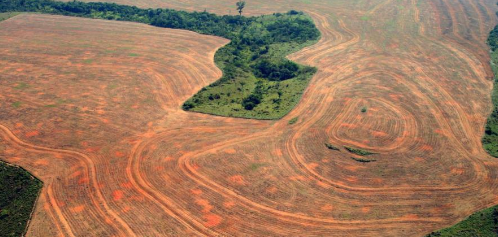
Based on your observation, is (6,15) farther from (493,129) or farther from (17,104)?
(493,129)

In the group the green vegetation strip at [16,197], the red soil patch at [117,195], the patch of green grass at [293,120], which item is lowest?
the green vegetation strip at [16,197]

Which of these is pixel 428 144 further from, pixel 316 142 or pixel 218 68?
pixel 218 68

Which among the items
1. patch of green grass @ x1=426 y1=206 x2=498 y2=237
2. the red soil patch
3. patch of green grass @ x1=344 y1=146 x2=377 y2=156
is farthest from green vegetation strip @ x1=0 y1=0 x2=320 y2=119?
patch of green grass @ x1=426 y1=206 x2=498 y2=237

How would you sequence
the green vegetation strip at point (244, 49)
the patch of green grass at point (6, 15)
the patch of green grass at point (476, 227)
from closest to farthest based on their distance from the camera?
the patch of green grass at point (476, 227) < the green vegetation strip at point (244, 49) < the patch of green grass at point (6, 15)

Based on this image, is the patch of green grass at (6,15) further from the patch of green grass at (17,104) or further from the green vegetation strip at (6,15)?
the patch of green grass at (17,104)

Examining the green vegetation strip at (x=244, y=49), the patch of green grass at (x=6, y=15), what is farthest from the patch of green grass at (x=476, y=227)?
the patch of green grass at (x=6, y=15)

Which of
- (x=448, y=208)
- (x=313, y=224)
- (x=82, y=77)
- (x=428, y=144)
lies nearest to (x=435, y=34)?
(x=428, y=144)

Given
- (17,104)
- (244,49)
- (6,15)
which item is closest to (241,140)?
(17,104)
